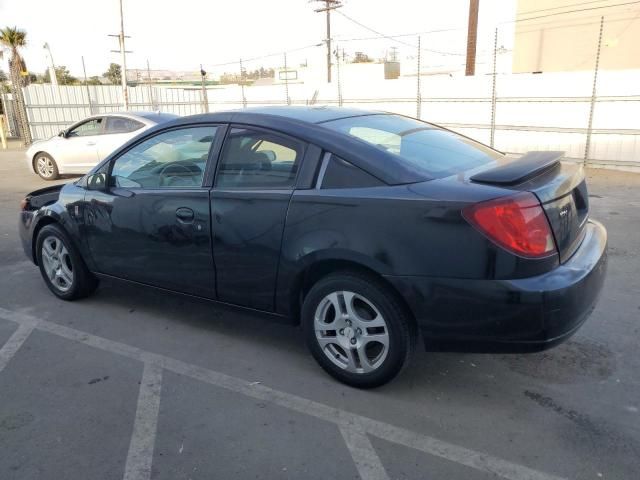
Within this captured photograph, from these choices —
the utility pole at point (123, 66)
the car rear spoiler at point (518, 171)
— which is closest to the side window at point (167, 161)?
the car rear spoiler at point (518, 171)

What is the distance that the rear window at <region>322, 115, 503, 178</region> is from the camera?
10.3ft

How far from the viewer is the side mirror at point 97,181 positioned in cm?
417

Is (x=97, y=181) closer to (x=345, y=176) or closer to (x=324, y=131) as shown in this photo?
(x=324, y=131)

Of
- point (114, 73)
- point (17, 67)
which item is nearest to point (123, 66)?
point (17, 67)

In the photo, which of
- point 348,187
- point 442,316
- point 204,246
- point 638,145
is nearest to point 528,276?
point 442,316

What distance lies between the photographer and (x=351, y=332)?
10.1ft

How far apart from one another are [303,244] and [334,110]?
118cm

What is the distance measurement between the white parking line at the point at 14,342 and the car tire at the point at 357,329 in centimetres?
204

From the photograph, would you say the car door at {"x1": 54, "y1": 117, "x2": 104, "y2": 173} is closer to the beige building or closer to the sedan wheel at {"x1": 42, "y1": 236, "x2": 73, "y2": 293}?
the sedan wheel at {"x1": 42, "y1": 236, "x2": 73, "y2": 293}

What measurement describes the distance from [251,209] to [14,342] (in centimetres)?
204

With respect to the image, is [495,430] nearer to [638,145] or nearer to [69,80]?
[638,145]

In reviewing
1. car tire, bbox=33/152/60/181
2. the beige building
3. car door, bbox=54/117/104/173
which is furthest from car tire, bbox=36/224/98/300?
the beige building

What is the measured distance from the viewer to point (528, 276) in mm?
2590

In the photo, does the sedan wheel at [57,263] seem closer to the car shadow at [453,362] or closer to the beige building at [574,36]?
the car shadow at [453,362]
